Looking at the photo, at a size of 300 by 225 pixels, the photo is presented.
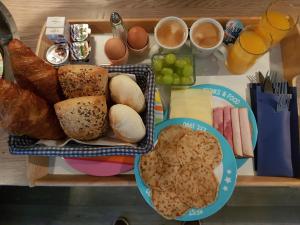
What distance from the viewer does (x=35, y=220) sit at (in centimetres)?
136

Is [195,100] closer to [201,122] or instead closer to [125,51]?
[201,122]

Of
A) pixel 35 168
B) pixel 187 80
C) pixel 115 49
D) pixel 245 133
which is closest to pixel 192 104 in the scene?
pixel 187 80

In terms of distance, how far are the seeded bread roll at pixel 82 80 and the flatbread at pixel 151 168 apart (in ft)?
0.96

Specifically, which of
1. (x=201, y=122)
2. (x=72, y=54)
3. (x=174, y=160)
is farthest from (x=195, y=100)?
(x=72, y=54)

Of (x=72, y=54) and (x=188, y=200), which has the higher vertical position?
(x=72, y=54)

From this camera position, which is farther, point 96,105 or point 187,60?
point 187,60

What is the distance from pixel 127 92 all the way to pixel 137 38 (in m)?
0.32

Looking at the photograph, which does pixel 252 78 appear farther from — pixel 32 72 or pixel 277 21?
pixel 32 72

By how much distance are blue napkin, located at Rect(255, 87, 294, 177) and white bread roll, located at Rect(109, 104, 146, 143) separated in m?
0.43

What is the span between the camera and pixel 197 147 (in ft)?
2.74

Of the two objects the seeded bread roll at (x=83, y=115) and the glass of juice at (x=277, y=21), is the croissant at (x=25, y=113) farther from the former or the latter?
the glass of juice at (x=277, y=21)

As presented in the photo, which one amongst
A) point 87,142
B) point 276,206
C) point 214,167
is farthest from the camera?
point 276,206

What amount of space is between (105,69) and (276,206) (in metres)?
1.07

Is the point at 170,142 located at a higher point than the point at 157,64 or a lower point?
lower
